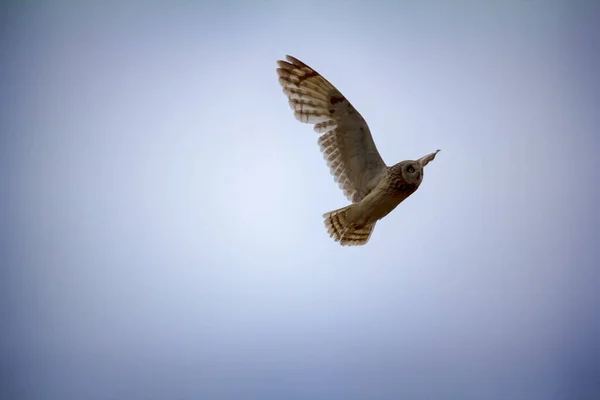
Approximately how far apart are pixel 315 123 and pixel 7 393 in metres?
7.45

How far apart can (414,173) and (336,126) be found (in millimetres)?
870

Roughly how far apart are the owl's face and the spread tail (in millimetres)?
635

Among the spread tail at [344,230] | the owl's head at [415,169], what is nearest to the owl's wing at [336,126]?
the spread tail at [344,230]

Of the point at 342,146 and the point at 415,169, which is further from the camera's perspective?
the point at 342,146

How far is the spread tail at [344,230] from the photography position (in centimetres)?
524

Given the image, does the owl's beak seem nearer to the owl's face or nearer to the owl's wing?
the owl's face

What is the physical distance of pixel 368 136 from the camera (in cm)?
520

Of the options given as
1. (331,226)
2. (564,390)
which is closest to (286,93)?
(331,226)

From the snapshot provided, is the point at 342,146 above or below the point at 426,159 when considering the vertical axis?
above

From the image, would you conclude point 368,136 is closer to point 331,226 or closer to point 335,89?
→ point 335,89

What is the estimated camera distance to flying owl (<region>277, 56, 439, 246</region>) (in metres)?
5.13

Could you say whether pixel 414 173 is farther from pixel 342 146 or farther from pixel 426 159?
pixel 342 146

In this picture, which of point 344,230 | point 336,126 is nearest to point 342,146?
point 336,126

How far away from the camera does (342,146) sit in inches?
208
